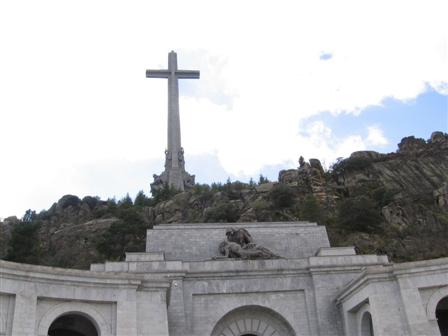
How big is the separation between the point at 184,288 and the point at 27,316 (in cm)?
803

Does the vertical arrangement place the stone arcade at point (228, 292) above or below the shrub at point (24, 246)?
below

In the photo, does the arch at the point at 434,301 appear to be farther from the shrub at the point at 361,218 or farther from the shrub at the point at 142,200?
the shrub at the point at 142,200

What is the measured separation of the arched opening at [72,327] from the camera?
2158 centimetres

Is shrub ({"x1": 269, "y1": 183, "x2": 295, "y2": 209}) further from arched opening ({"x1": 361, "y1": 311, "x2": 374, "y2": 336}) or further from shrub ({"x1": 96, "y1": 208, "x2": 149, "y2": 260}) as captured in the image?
arched opening ({"x1": 361, "y1": 311, "x2": 374, "y2": 336})

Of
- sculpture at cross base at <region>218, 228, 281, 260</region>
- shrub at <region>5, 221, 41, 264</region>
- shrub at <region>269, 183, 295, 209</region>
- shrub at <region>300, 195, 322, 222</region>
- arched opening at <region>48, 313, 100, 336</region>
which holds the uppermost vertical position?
shrub at <region>269, 183, 295, 209</region>

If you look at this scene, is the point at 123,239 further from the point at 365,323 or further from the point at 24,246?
the point at 365,323

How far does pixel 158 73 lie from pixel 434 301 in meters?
54.4

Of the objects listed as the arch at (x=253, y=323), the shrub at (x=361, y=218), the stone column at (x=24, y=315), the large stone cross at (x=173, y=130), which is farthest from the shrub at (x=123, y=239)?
the stone column at (x=24, y=315)

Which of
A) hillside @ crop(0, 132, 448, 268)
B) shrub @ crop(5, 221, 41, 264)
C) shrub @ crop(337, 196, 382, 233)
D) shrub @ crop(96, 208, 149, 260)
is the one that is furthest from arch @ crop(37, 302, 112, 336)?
shrub @ crop(337, 196, 382, 233)

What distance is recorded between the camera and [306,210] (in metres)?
52.3

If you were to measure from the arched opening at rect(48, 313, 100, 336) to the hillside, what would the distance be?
78.4 ft

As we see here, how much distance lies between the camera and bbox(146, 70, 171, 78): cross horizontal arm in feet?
228

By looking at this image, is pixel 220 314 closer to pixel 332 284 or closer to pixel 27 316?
pixel 332 284

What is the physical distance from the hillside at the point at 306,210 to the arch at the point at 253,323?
22.9m
